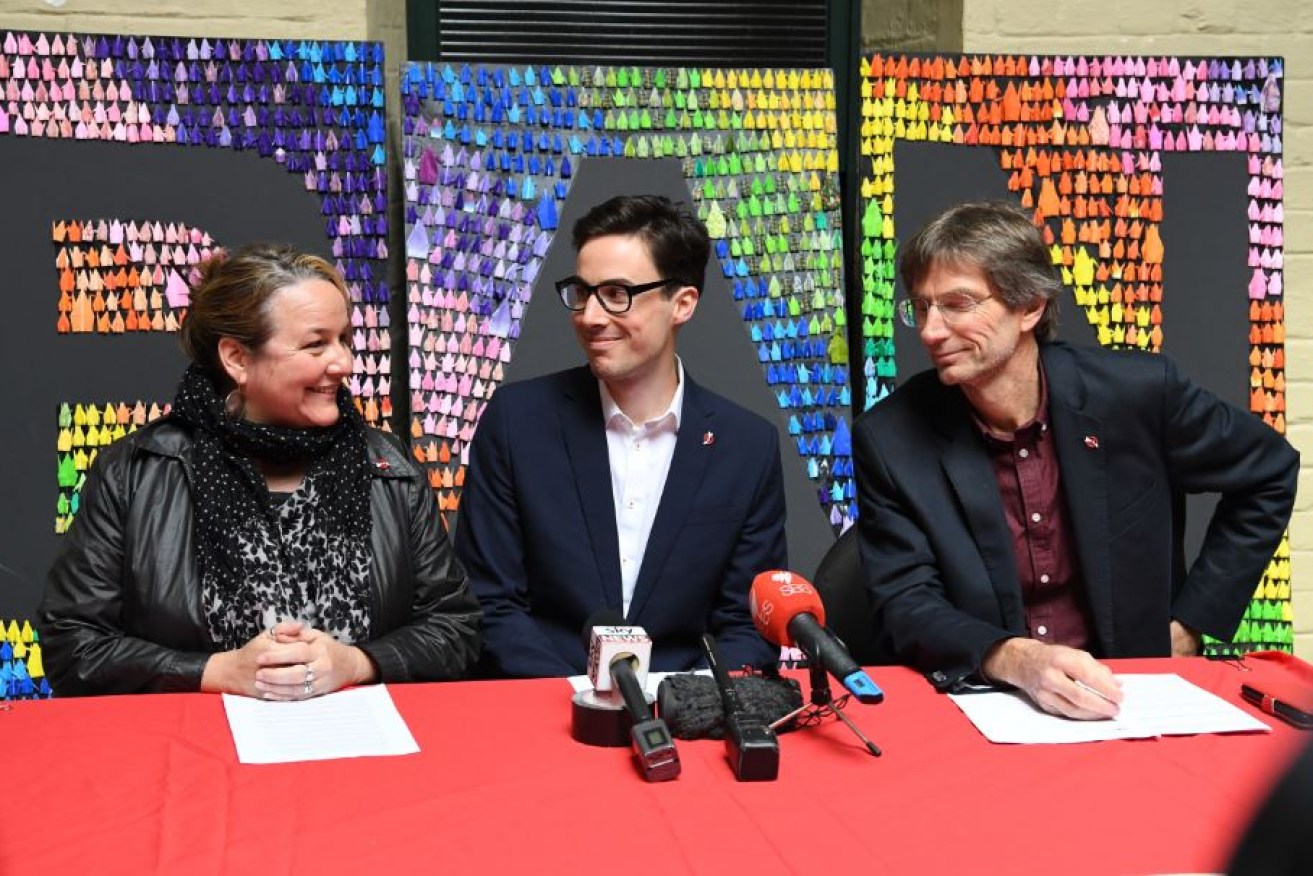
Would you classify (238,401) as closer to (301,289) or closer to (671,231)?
(301,289)

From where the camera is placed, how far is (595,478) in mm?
3107

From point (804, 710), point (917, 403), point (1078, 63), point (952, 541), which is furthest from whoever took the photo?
point (1078, 63)

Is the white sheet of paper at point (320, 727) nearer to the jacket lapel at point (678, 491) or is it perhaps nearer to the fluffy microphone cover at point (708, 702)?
the fluffy microphone cover at point (708, 702)

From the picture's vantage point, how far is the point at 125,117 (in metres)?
3.64

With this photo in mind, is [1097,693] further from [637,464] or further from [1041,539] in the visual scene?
[637,464]

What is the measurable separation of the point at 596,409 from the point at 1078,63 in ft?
5.72

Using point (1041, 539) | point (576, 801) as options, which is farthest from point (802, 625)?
point (1041, 539)

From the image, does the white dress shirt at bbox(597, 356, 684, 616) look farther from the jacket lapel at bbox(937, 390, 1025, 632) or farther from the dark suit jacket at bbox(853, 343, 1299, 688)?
the jacket lapel at bbox(937, 390, 1025, 632)

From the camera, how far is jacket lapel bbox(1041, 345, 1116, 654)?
9.34ft

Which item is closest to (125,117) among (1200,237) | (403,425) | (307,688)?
(403,425)

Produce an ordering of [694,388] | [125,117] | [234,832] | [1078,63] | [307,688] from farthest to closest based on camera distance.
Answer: [1078,63], [125,117], [694,388], [307,688], [234,832]

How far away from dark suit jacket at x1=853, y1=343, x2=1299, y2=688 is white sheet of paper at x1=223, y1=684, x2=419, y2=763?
0.94m

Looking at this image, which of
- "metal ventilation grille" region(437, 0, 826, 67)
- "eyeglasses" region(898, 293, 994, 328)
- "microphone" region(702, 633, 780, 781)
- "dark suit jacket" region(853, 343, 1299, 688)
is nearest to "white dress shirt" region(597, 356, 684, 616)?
"dark suit jacket" region(853, 343, 1299, 688)

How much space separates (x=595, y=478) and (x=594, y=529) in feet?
0.35
